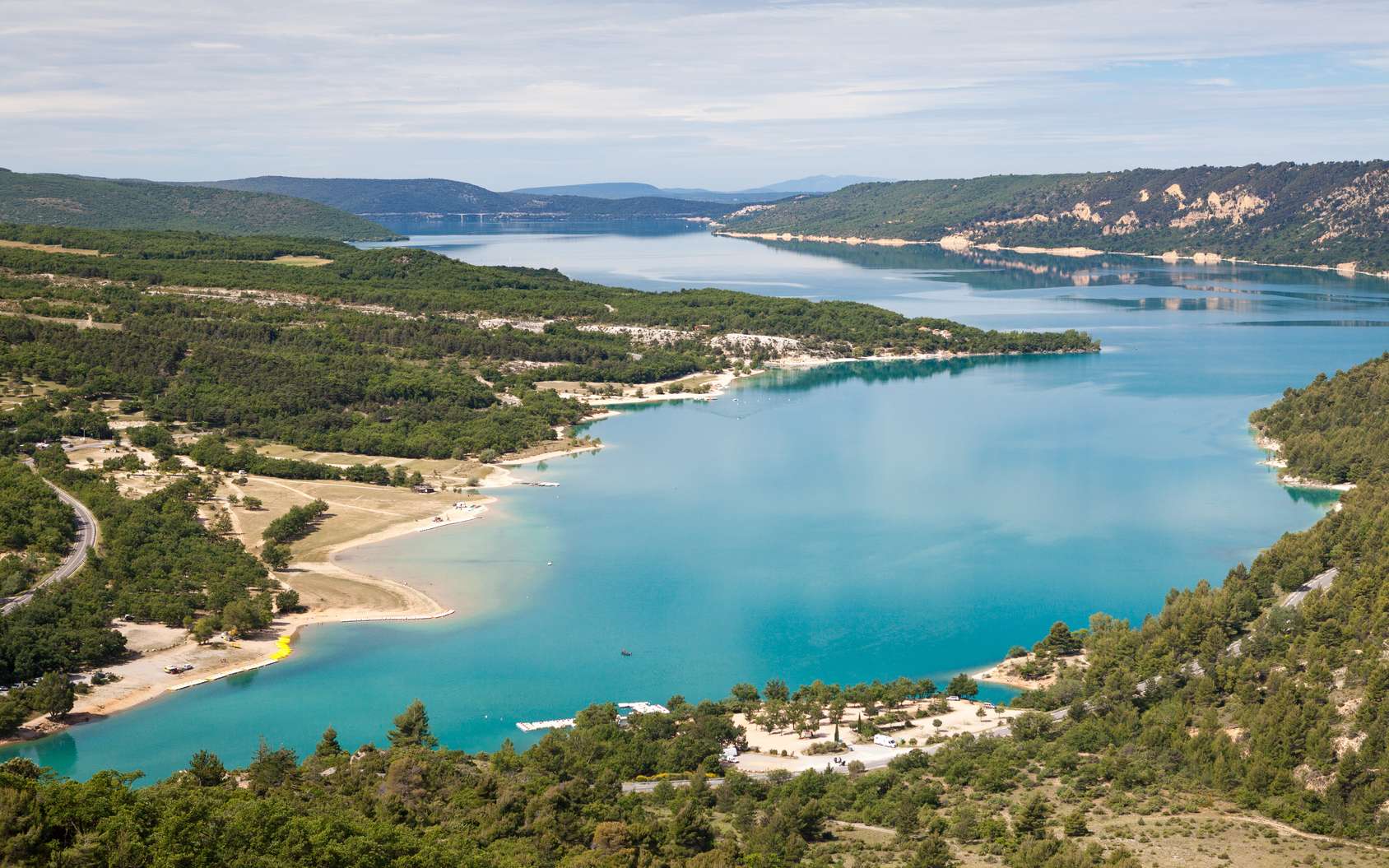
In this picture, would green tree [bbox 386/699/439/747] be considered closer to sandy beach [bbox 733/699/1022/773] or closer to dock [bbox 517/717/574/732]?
dock [bbox 517/717/574/732]

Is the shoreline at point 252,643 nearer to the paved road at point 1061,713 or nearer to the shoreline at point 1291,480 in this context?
the paved road at point 1061,713

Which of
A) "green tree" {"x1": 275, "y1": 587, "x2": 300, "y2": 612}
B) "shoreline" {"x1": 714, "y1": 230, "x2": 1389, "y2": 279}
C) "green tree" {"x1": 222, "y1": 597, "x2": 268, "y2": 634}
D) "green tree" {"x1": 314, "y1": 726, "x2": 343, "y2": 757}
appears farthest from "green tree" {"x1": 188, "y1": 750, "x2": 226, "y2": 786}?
"shoreline" {"x1": 714, "y1": 230, "x2": 1389, "y2": 279}

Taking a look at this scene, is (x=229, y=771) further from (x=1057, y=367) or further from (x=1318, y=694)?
(x=1057, y=367)

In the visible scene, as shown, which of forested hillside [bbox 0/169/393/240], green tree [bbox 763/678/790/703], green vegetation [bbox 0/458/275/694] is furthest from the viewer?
forested hillside [bbox 0/169/393/240]

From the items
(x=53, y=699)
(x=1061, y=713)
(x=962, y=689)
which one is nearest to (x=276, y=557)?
(x=53, y=699)

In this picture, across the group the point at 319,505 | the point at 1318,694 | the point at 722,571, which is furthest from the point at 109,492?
the point at 1318,694
